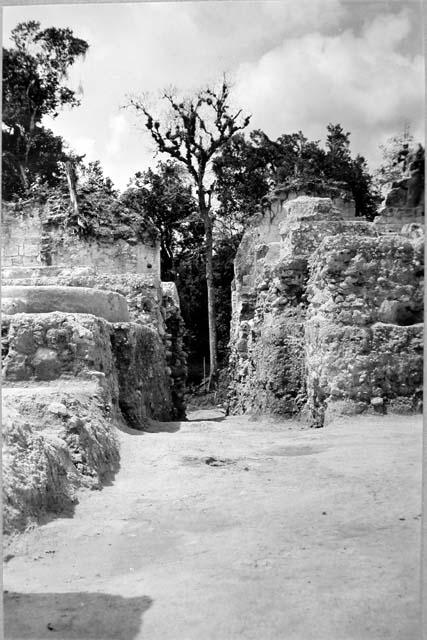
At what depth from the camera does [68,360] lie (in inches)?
181

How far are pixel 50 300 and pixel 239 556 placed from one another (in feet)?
10.3

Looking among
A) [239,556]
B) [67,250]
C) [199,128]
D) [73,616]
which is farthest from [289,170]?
[67,250]

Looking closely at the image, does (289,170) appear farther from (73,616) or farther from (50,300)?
(73,616)

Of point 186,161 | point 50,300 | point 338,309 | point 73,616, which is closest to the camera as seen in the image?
point 73,616

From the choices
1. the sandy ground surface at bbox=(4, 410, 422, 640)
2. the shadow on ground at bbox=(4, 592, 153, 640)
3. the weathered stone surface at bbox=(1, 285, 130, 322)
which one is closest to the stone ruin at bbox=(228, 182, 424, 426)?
the sandy ground surface at bbox=(4, 410, 422, 640)

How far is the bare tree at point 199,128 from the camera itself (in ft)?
10.8

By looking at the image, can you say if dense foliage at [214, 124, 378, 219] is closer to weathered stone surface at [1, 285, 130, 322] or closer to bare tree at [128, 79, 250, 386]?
bare tree at [128, 79, 250, 386]

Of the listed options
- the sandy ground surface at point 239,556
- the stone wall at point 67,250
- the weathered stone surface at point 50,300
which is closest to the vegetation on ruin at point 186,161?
the weathered stone surface at point 50,300

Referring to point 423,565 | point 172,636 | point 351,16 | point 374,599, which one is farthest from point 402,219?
point 172,636

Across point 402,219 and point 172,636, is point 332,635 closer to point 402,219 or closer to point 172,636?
point 172,636

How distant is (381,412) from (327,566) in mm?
2128

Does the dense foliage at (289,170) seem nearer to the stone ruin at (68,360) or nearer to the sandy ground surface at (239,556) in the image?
the stone ruin at (68,360)

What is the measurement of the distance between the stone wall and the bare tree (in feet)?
5.43

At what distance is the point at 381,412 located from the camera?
14.1ft
